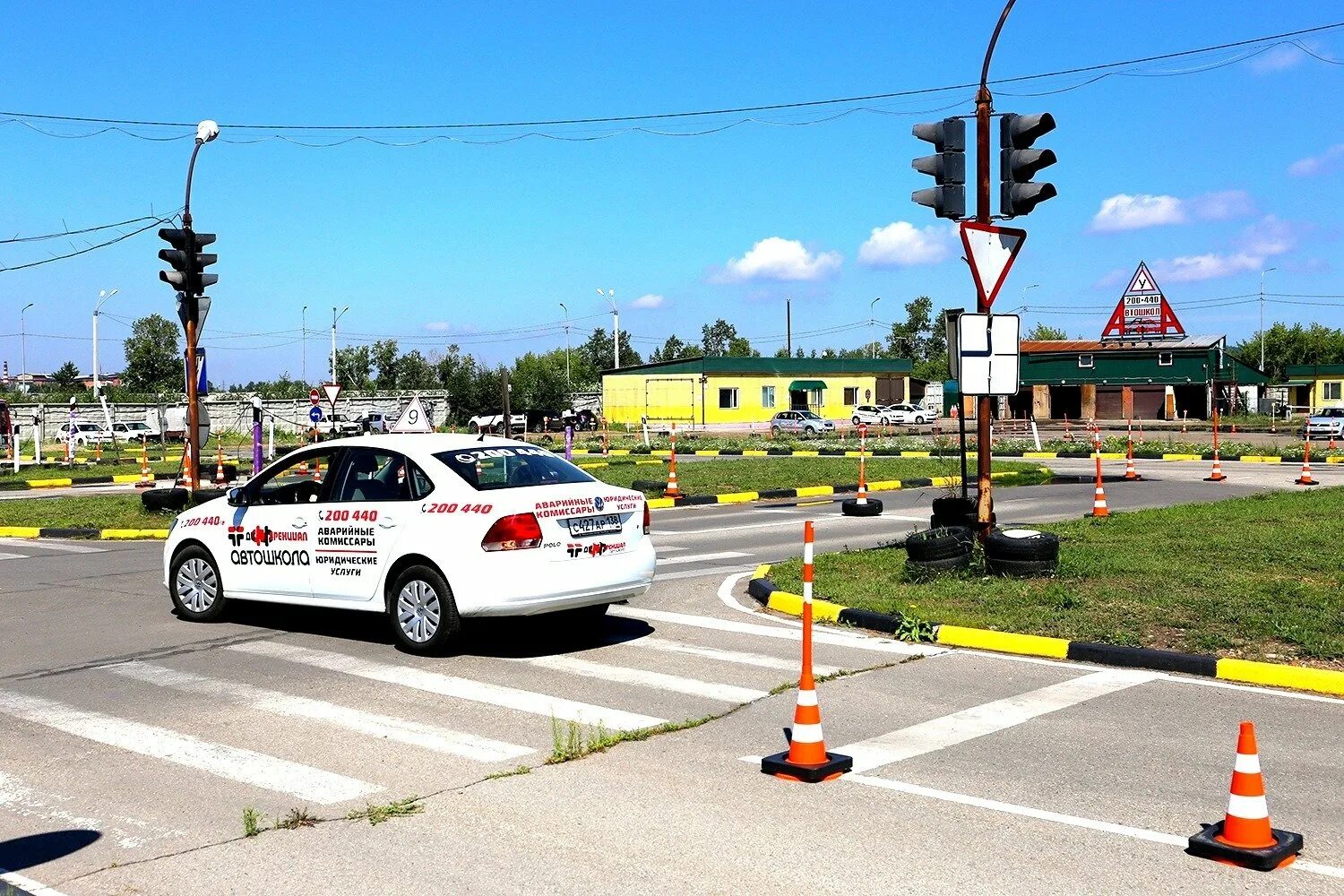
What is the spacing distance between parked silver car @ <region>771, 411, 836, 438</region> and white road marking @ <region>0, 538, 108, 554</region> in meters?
49.4

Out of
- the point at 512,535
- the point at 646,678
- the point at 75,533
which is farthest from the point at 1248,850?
the point at 75,533

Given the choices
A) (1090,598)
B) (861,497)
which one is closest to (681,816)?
(1090,598)

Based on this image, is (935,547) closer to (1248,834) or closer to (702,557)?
(702,557)

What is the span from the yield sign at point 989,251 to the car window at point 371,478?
19.1 feet

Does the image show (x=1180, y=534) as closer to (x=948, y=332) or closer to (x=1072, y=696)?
(x=948, y=332)

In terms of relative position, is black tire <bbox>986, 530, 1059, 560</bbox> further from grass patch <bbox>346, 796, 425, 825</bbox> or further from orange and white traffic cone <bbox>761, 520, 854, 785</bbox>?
grass patch <bbox>346, 796, 425, 825</bbox>

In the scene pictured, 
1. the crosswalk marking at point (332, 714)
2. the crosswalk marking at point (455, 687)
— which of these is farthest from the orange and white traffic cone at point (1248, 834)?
the crosswalk marking at point (332, 714)

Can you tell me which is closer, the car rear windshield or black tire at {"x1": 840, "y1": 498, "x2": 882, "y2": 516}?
the car rear windshield

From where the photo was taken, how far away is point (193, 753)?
7098 mm

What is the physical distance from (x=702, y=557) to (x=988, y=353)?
5.22m

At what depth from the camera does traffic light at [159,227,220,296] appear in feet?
71.9

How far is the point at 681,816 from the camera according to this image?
5.80m

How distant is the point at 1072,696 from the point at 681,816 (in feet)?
11.5

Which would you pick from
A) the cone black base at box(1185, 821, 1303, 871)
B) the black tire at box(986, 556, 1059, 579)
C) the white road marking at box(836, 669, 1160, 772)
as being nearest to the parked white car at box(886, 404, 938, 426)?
the black tire at box(986, 556, 1059, 579)
